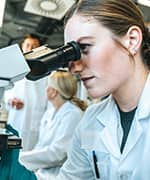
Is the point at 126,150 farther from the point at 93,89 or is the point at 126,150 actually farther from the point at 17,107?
the point at 17,107

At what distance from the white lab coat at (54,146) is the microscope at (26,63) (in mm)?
1203

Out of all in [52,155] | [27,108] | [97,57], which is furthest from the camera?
[27,108]

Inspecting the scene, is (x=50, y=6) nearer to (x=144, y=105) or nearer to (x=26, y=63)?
(x=144, y=105)

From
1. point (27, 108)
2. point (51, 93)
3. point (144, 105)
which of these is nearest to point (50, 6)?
point (27, 108)

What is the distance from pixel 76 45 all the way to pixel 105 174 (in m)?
0.47

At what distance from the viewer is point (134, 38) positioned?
1091 millimetres

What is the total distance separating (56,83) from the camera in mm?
2580

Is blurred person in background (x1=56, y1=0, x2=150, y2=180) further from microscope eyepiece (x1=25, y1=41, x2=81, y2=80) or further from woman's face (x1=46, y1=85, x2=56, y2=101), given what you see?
woman's face (x1=46, y1=85, x2=56, y2=101)

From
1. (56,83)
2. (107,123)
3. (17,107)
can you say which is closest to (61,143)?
(56,83)

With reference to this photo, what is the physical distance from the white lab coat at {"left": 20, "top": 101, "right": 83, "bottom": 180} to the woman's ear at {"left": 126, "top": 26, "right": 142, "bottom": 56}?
46.1 inches

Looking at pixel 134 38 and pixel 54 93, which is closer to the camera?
pixel 134 38

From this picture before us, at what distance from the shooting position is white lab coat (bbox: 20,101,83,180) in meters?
2.14

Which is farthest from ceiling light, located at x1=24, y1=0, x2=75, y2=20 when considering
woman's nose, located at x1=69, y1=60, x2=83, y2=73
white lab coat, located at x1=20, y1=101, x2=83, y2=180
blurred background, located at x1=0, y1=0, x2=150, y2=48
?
woman's nose, located at x1=69, y1=60, x2=83, y2=73

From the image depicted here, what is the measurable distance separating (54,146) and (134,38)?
1.23 m
